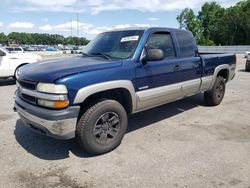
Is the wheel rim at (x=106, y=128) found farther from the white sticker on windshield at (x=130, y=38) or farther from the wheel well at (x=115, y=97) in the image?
the white sticker on windshield at (x=130, y=38)

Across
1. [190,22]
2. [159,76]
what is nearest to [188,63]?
[159,76]

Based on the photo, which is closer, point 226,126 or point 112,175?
point 112,175

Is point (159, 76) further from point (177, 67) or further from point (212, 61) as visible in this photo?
point (212, 61)

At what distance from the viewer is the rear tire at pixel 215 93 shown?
6746 mm

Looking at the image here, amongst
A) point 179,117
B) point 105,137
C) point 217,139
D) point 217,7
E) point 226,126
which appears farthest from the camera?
point 217,7

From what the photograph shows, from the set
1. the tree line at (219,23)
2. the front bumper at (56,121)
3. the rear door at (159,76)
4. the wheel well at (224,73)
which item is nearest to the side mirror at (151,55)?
the rear door at (159,76)

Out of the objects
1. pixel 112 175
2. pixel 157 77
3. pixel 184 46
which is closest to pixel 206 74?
pixel 184 46

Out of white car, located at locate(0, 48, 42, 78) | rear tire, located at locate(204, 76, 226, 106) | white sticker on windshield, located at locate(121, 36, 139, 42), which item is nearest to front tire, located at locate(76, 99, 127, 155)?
white sticker on windshield, located at locate(121, 36, 139, 42)

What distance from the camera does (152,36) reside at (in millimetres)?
4910

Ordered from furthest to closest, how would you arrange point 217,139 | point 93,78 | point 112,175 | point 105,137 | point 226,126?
1. point 226,126
2. point 217,139
3. point 105,137
4. point 93,78
5. point 112,175

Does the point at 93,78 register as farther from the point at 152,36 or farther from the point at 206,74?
the point at 206,74

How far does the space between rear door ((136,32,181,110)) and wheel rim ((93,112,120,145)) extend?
61 centimetres

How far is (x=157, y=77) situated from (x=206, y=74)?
1.98 meters

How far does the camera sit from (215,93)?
6809 mm
